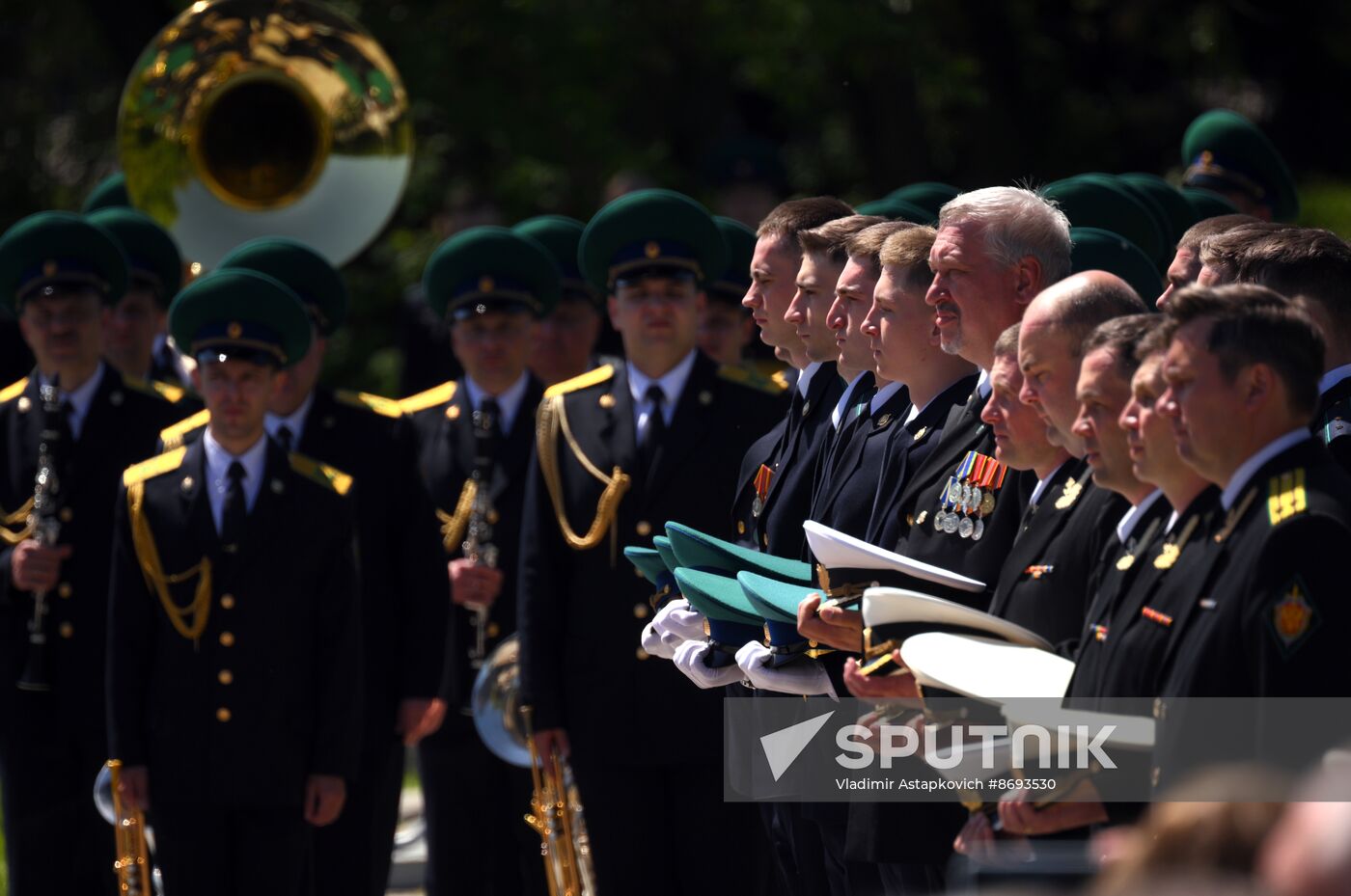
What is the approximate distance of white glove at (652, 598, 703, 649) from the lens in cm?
553

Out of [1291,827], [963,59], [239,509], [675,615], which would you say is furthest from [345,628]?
[963,59]

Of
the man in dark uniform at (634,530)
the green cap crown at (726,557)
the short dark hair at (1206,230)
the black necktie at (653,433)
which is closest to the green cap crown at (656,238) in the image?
the man in dark uniform at (634,530)

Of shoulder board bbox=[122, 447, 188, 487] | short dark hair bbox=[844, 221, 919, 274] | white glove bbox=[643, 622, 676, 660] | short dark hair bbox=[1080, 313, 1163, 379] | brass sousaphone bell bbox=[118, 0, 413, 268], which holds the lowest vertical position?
white glove bbox=[643, 622, 676, 660]

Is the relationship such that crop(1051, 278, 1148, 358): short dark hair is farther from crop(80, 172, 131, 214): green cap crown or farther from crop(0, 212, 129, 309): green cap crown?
crop(80, 172, 131, 214): green cap crown

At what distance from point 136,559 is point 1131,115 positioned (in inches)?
409

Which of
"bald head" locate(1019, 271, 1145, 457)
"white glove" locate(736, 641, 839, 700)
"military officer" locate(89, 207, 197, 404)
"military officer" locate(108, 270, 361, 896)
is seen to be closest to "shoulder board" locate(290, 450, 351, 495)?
"military officer" locate(108, 270, 361, 896)

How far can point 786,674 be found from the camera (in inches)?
195

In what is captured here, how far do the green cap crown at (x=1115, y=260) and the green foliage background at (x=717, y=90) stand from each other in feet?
22.2

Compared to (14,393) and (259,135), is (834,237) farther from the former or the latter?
(259,135)

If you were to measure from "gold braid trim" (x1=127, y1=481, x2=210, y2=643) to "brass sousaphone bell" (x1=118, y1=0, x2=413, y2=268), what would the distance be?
11.5 ft

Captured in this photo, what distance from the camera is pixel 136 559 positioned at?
21.8ft

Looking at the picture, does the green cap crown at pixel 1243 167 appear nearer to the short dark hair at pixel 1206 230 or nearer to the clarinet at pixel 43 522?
the short dark hair at pixel 1206 230

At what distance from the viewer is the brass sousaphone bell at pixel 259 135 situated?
9984mm

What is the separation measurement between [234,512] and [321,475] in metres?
0.33
